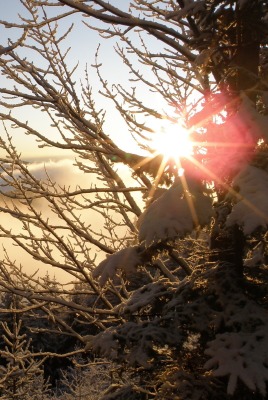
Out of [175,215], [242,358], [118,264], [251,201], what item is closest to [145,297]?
[118,264]

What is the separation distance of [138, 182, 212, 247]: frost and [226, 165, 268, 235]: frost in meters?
0.28

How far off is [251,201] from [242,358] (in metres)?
1.27

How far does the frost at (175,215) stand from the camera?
2.93 metres

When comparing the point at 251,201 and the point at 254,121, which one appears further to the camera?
the point at 254,121

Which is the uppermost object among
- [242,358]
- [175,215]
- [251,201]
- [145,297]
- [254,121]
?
[254,121]

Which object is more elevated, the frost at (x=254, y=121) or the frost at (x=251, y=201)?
the frost at (x=254, y=121)

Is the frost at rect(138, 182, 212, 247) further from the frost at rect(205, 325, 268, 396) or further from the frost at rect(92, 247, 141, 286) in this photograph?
the frost at rect(205, 325, 268, 396)

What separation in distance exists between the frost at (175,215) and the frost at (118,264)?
0.67 metres

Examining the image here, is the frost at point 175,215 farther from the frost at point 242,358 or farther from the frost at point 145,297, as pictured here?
the frost at point 145,297

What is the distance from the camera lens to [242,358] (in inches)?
125

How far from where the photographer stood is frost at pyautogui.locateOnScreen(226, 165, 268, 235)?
2.52 meters

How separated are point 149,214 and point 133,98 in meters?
3.29

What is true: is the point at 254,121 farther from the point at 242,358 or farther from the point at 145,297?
the point at 145,297

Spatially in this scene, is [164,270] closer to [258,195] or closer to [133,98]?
[133,98]
